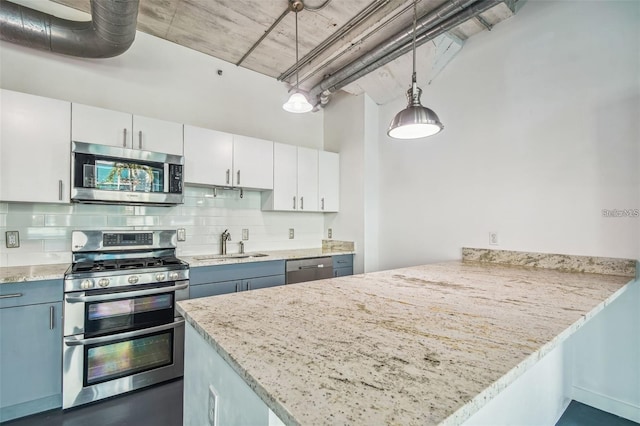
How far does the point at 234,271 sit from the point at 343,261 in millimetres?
1328

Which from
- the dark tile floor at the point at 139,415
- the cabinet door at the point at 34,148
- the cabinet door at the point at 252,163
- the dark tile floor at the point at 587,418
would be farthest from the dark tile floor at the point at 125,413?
the dark tile floor at the point at 587,418

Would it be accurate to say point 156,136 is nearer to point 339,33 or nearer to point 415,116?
point 339,33

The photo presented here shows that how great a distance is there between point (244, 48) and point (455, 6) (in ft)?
6.54

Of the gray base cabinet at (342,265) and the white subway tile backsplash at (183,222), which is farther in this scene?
the gray base cabinet at (342,265)

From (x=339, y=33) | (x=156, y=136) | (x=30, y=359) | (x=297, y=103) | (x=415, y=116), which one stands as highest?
(x=339, y=33)

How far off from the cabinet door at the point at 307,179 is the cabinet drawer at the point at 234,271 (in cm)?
85

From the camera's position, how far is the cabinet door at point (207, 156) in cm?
277

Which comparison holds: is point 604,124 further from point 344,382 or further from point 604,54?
point 344,382

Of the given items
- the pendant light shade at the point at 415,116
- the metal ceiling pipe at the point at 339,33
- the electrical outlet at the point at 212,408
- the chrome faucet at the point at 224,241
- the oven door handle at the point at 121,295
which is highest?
the metal ceiling pipe at the point at 339,33

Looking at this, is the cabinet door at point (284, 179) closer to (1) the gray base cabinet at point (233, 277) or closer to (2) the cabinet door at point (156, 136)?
(1) the gray base cabinet at point (233, 277)

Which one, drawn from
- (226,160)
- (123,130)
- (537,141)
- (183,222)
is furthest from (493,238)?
(123,130)

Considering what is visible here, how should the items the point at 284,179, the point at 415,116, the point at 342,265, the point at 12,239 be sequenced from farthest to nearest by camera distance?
the point at 342,265
the point at 284,179
the point at 12,239
the point at 415,116

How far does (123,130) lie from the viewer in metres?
2.43

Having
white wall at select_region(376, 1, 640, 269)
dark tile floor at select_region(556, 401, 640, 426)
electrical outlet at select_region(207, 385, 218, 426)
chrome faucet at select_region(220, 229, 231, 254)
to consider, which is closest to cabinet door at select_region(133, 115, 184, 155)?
chrome faucet at select_region(220, 229, 231, 254)
